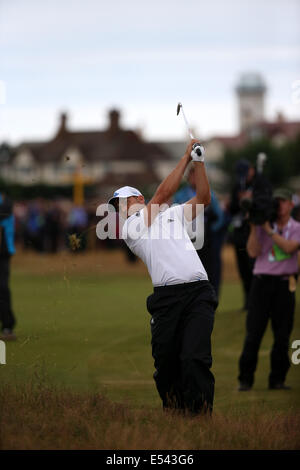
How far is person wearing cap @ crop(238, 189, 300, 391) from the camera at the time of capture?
10.2m

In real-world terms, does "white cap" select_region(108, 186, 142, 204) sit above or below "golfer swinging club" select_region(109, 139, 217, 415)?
above

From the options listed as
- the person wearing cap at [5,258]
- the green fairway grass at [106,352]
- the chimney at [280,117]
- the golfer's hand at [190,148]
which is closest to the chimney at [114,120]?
the chimney at [280,117]

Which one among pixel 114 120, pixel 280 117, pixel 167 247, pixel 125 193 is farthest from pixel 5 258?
pixel 280 117

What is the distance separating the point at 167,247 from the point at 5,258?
653 cm

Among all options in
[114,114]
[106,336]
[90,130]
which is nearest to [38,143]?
[90,130]

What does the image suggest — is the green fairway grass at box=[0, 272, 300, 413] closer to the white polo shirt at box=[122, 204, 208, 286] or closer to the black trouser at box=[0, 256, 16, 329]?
the black trouser at box=[0, 256, 16, 329]

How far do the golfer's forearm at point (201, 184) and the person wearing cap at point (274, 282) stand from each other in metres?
2.98

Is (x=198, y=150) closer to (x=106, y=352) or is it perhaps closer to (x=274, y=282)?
(x=274, y=282)

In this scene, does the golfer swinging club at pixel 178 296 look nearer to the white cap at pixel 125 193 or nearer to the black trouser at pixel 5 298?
the white cap at pixel 125 193

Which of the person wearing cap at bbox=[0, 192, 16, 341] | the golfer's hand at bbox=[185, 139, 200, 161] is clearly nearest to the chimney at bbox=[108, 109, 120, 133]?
the person wearing cap at bbox=[0, 192, 16, 341]

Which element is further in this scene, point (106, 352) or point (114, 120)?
point (114, 120)

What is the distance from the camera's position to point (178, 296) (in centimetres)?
719

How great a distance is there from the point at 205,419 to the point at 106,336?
24.2ft
